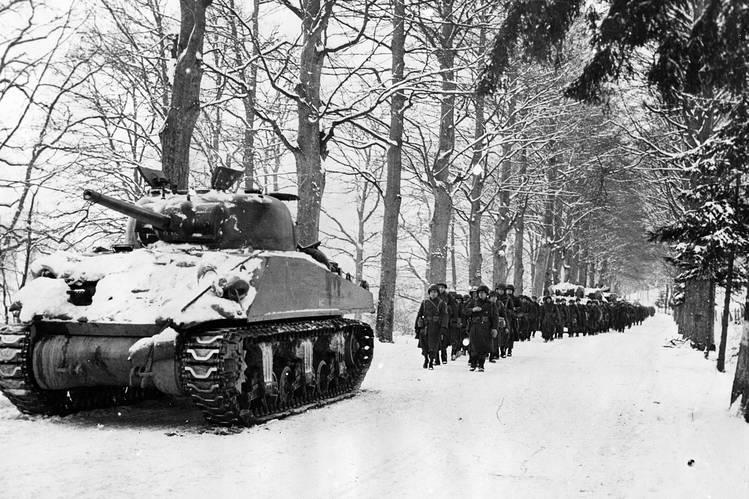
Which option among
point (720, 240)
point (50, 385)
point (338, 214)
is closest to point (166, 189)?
point (50, 385)

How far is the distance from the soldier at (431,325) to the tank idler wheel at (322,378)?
16.5 ft

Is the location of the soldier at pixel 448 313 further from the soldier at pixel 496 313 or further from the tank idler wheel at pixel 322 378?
the tank idler wheel at pixel 322 378

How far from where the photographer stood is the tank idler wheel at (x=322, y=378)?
33.9 ft

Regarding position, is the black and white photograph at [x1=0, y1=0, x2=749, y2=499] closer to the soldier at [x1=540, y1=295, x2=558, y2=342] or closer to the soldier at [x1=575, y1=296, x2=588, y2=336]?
the soldier at [x1=540, y1=295, x2=558, y2=342]

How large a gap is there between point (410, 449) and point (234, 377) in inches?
74.3

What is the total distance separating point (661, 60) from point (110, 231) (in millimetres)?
16586

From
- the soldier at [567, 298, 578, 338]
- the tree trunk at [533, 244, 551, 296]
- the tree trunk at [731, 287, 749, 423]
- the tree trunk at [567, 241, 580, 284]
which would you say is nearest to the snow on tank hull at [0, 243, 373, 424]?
the tree trunk at [731, 287, 749, 423]

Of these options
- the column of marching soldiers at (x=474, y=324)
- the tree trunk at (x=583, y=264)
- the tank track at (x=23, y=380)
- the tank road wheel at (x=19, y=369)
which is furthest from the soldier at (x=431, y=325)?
the tree trunk at (x=583, y=264)

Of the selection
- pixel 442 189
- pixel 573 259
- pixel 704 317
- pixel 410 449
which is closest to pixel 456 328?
pixel 442 189

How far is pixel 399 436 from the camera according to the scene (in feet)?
26.1

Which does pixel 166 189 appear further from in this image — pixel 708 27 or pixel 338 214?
pixel 338 214

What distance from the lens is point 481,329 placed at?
15.6 meters

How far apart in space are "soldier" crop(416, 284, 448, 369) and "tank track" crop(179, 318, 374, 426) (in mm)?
5487

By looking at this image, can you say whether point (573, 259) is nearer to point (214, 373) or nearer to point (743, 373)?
point (743, 373)
